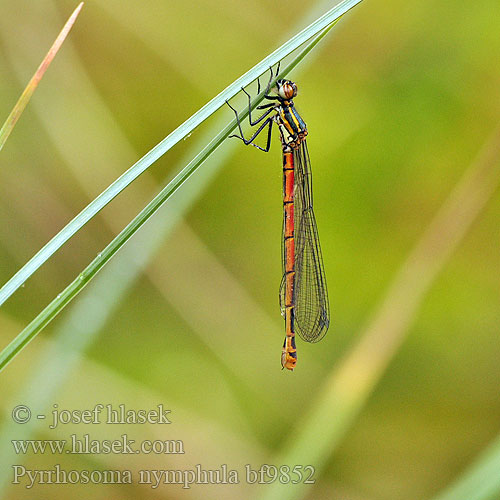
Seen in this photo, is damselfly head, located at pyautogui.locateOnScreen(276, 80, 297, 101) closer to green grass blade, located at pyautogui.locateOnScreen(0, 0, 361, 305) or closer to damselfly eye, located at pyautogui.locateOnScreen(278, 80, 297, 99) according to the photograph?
damselfly eye, located at pyautogui.locateOnScreen(278, 80, 297, 99)

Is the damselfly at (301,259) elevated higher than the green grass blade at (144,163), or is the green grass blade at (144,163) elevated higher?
the damselfly at (301,259)

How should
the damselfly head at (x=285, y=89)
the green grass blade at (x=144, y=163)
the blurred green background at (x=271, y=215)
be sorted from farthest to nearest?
the blurred green background at (x=271, y=215), the damselfly head at (x=285, y=89), the green grass blade at (x=144, y=163)

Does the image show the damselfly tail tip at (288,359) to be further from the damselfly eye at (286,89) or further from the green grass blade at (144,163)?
the green grass blade at (144,163)

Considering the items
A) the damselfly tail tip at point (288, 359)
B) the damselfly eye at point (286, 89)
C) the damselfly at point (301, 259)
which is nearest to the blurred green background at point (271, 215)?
the damselfly at point (301, 259)

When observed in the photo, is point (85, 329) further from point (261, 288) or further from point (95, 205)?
point (261, 288)

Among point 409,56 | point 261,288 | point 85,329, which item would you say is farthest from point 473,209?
point 85,329
